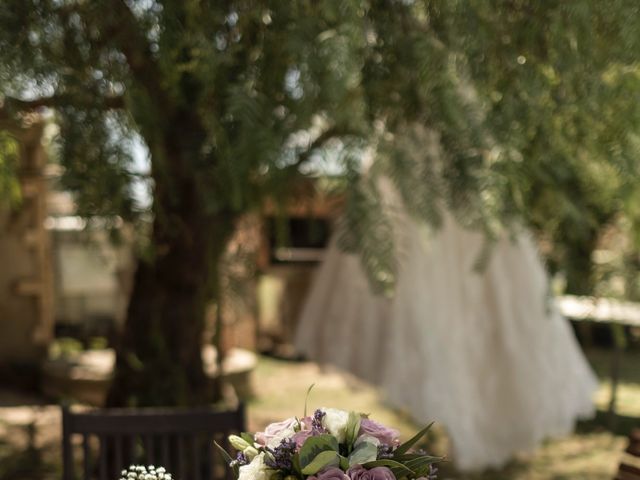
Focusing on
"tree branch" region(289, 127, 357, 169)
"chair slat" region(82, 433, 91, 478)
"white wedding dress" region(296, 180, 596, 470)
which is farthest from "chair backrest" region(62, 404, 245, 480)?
"white wedding dress" region(296, 180, 596, 470)

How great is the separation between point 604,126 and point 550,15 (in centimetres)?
53

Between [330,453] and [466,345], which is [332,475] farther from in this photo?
[466,345]

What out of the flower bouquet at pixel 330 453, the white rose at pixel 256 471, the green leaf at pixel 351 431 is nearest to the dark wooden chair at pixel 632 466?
the flower bouquet at pixel 330 453

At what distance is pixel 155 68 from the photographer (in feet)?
10.3

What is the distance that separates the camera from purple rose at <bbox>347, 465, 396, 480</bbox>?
1.34 meters

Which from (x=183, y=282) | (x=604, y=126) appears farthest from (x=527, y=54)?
(x=183, y=282)

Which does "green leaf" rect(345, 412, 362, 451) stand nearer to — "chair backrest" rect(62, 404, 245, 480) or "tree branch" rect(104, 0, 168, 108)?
"chair backrest" rect(62, 404, 245, 480)

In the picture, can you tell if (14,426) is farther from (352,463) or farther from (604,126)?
(352,463)

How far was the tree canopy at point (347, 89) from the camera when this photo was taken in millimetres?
2465

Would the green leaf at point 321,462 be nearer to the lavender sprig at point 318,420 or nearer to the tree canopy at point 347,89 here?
the lavender sprig at point 318,420

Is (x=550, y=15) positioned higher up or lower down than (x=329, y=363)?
higher up

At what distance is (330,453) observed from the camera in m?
1.34

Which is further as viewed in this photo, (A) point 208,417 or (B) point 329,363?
(B) point 329,363

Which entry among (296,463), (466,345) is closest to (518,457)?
(466,345)
